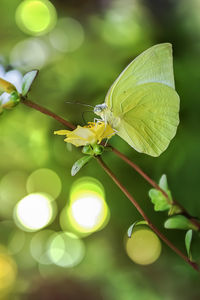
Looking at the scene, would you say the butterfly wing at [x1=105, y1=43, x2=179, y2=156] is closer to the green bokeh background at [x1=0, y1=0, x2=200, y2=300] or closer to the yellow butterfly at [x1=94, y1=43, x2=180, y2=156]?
the yellow butterfly at [x1=94, y1=43, x2=180, y2=156]

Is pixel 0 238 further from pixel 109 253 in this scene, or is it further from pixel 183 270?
pixel 183 270

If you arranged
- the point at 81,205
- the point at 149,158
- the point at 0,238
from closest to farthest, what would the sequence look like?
the point at 149,158, the point at 81,205, the point at 0,238

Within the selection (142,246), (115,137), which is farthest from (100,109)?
(142,246)

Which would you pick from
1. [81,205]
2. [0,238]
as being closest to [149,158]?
[81,205]

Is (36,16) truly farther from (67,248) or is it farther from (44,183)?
(67,248)

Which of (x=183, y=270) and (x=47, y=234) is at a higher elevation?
(x=47, y=234)

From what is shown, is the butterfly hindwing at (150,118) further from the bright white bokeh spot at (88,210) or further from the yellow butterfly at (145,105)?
the bright white bokeh spot at (88,210)

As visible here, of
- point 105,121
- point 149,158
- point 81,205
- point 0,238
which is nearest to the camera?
point 105,121

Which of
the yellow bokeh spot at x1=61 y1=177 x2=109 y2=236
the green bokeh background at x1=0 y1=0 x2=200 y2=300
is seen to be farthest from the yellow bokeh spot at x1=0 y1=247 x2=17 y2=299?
the yellow bokeh spot at x1=61 y1=177 x2=109 y2=236
